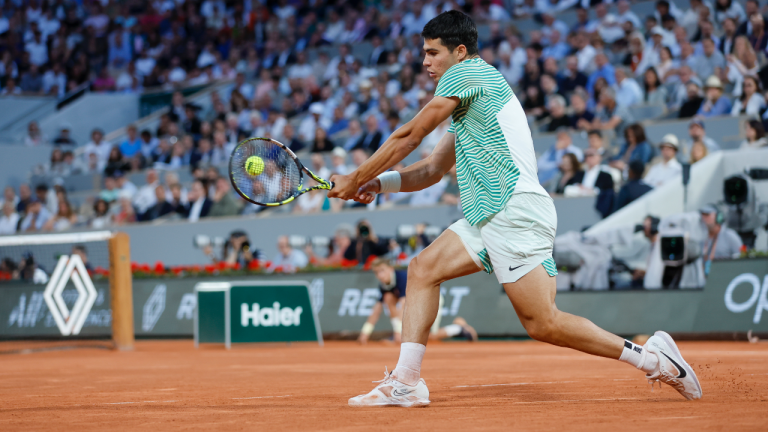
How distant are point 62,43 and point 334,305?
18764 mm

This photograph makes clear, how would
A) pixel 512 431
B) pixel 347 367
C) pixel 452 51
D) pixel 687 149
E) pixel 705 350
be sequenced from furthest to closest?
pixel 687 149
pixel 705 350
pixel 347 367
pixel 452 51
pixel 512 431

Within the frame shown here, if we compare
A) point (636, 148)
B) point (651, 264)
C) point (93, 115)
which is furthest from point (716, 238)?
point (93, 115)

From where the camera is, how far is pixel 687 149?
14.0m

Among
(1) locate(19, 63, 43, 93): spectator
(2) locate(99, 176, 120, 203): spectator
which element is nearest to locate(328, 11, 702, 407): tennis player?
(2) locate(99, 176, 120, 203): spectator

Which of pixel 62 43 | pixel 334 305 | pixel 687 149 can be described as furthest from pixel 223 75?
pixel 687 149

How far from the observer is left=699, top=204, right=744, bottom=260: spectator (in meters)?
11.9

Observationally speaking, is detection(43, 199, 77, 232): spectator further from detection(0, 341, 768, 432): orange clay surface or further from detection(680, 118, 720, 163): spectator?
detection(680, 118, 720, 163): spectator

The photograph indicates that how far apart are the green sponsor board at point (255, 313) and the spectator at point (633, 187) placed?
15.4 feet

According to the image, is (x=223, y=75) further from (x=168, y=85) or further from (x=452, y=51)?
(x=452, y=51)

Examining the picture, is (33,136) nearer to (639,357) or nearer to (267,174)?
(267,174)

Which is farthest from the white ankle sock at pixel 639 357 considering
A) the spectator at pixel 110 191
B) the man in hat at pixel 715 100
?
the spectator at pixel 110 191

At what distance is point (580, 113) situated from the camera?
15867mm

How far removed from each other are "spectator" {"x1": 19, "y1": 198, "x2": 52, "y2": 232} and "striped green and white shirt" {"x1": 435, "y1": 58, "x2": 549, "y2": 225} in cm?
1781

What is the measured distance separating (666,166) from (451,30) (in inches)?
375
